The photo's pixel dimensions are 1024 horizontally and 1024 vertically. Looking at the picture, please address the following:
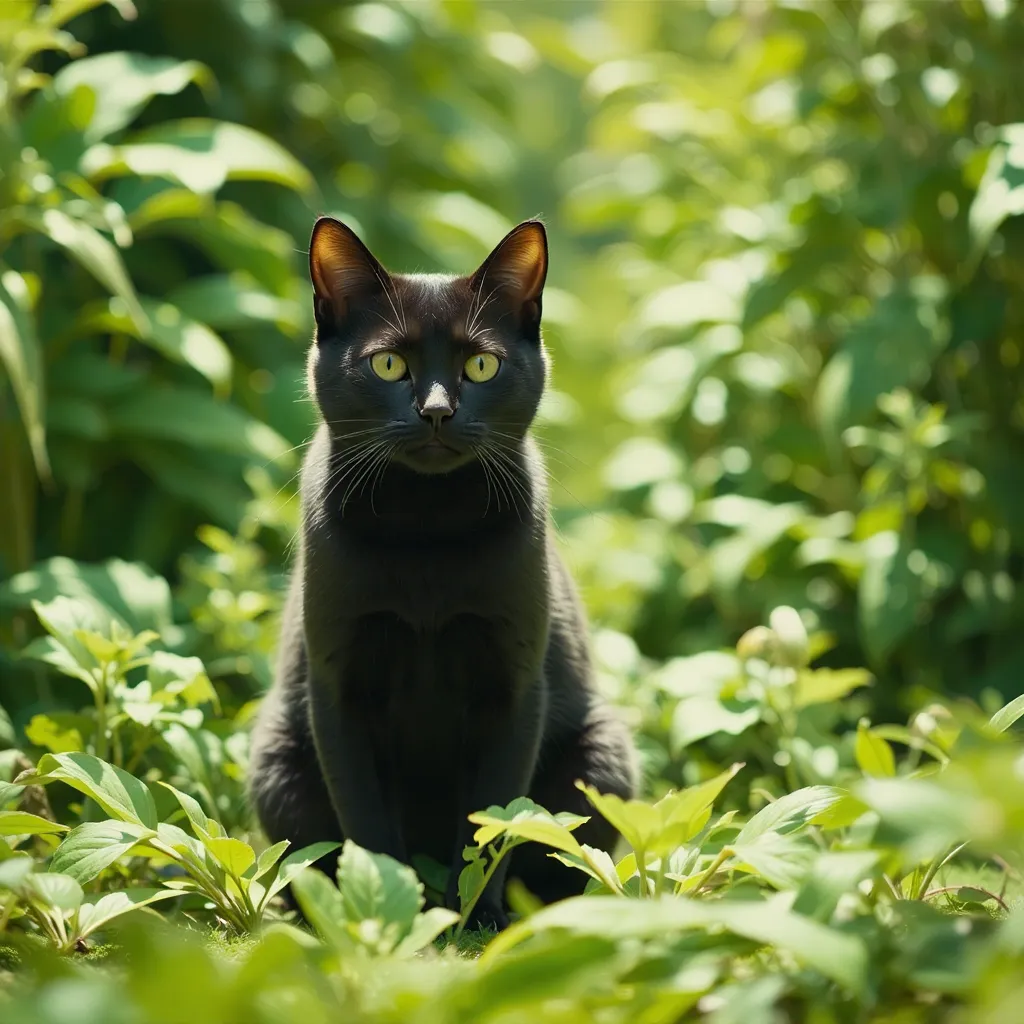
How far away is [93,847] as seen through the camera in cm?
155

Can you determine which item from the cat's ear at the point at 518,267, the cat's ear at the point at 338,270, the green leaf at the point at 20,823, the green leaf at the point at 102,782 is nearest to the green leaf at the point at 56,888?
the green leaf at the point at 20,823

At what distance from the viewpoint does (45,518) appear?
9.66ft

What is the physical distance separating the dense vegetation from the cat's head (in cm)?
55

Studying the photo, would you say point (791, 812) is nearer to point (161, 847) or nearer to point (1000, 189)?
point (161, 847)

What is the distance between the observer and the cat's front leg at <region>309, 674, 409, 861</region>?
70.9 inches

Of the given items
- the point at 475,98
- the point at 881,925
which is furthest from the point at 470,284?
the point at 475,98

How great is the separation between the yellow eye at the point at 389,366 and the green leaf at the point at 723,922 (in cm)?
90

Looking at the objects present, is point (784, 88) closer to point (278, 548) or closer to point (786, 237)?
point (786, 237)

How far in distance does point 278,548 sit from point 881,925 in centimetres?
220

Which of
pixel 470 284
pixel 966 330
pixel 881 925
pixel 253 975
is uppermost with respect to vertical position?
pixel 470 284

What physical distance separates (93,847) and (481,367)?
0.90m

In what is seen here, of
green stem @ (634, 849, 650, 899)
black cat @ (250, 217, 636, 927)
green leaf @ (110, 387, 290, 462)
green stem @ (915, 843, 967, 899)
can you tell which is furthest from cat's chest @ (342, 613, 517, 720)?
green leaf @ (110, 387, 290, 462)

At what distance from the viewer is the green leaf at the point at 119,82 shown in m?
2.64

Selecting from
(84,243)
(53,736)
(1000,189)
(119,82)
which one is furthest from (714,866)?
(119,82)
